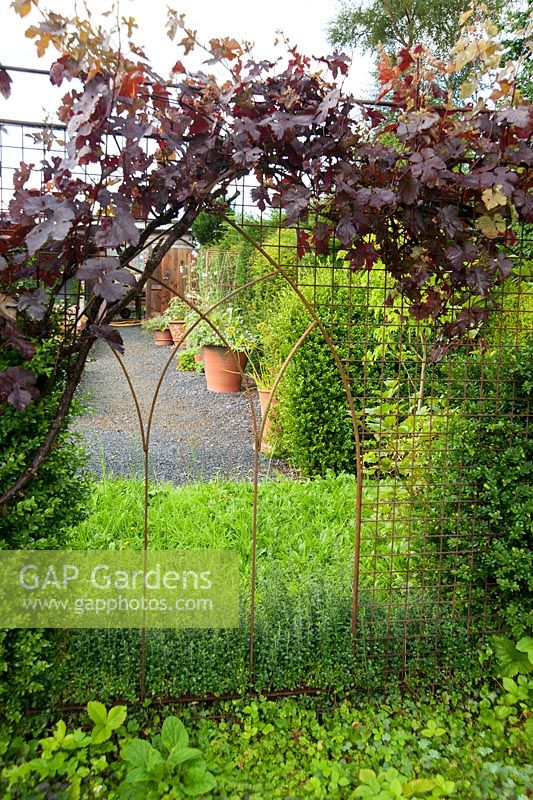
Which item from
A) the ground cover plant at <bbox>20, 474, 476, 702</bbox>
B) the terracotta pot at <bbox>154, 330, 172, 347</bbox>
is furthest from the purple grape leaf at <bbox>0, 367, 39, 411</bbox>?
the terracotta pot at <bbox>154, 330, 172, 347</bbox>

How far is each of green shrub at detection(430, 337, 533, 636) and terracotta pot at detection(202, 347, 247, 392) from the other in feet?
15.5

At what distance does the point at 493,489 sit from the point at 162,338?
8238mm

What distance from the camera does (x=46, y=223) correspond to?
1.61 metres

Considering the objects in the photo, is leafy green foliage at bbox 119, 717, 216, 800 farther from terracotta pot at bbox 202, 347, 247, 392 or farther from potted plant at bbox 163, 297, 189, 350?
potted plant at bbox 163, 297, 189, 350

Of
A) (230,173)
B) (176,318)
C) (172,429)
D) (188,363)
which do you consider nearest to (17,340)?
(230,173)

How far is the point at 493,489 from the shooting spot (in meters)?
2.32

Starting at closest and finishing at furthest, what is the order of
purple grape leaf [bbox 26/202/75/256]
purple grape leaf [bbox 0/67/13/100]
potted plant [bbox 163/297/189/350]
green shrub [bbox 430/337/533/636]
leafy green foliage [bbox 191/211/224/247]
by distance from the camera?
purple grape leaf [bbox 26/202/75/256] → purple grape leaf [bbox 0/67/13/100] → green shrub [bbox 430/337/533/636] → leafy green foliage [bbox 191/211/224/247] → potted plant [bbox 163/297/189/350]

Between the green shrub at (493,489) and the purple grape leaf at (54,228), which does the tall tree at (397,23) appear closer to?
the green shrub at (493,489)

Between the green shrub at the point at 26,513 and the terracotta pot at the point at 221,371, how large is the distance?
4.98 meters

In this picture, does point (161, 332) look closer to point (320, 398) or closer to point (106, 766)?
point (320, 398)

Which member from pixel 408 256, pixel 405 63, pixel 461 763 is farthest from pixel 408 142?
pixel 461 763

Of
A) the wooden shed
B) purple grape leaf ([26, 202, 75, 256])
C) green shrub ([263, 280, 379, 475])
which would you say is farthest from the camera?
the wooden shed

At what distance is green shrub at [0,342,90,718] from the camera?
76.5 inches

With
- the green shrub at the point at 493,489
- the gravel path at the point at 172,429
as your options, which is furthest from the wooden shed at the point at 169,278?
the green shrub at the point at 493,489
